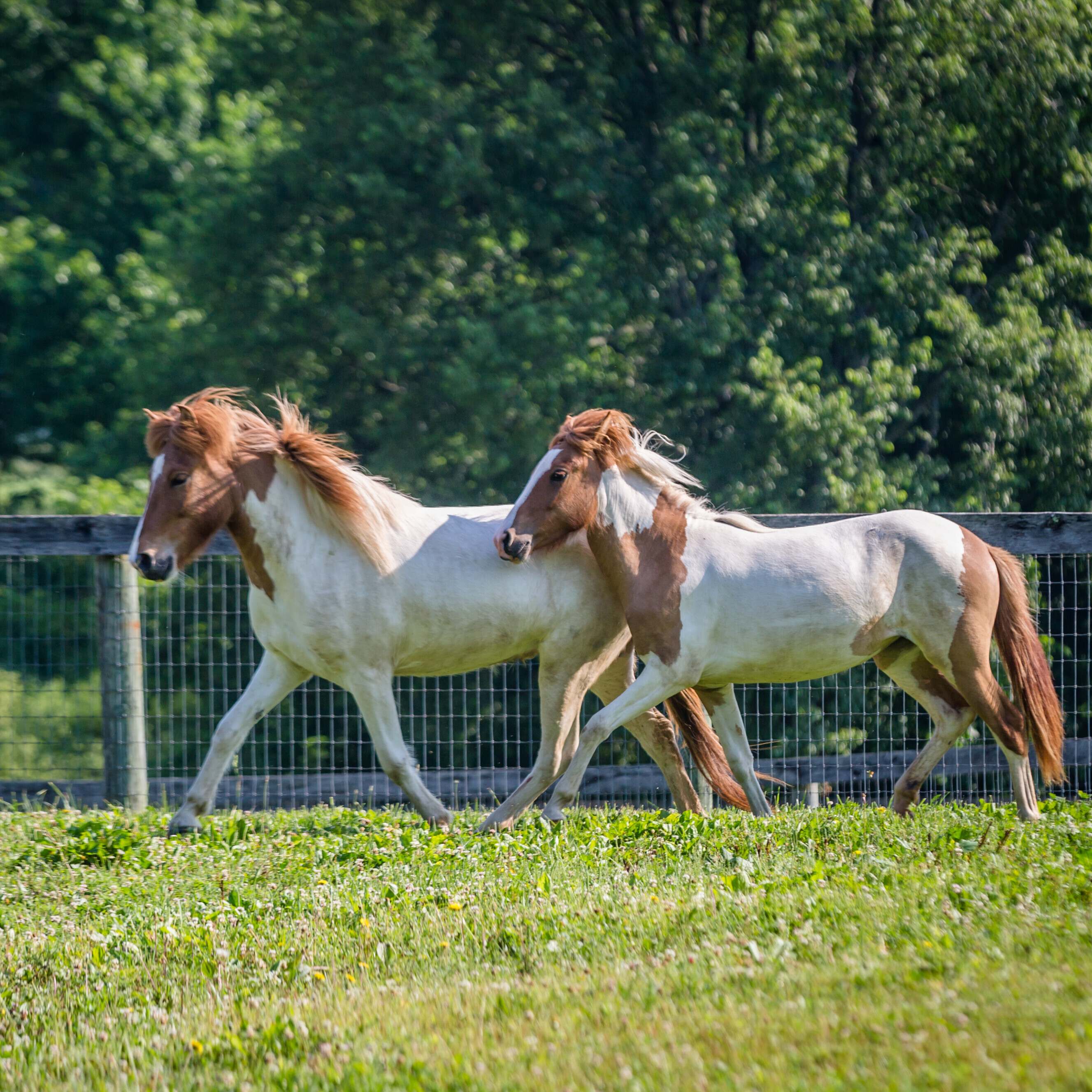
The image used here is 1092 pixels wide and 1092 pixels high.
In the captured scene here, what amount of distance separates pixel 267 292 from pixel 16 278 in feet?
20.4

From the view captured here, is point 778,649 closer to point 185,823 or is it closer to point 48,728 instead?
point 185,823

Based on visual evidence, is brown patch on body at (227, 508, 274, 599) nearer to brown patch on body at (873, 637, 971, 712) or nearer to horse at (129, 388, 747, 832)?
horse at (129, 388, 747, 832)

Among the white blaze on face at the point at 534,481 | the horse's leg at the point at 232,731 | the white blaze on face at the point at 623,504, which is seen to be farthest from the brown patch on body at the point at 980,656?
the horse's leg at the point at 232,731

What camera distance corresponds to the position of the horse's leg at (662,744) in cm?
615

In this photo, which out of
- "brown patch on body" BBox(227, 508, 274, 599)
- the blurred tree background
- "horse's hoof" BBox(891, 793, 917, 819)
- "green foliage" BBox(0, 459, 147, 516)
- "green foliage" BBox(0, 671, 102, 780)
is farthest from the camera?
"green foliage" BBox(0, 459, 147, 516)

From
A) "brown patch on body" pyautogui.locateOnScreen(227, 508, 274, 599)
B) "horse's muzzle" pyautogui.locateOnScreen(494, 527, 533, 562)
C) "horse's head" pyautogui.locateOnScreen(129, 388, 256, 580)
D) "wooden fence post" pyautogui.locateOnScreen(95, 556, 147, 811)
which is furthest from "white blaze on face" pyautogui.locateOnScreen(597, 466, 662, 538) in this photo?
"wooden fence post" pyautogui.locateOnScreen(95, 556, 147, 811)

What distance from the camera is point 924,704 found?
243 inches

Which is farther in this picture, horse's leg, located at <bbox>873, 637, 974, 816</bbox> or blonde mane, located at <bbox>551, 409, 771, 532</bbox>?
horse's leg, located at <bbox>873, 637, 974, 816</bbox>

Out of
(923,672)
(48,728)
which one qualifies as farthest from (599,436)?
(48,728)

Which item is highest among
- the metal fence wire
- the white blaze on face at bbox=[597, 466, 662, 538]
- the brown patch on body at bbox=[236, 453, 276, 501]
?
the brown patch on body at bbox=[236, 453, 276, 501]

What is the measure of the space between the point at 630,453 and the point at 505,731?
229 cm

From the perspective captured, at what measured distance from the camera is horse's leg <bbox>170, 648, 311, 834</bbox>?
5.79 m

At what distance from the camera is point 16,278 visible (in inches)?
695

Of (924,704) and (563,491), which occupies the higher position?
(563,491)
